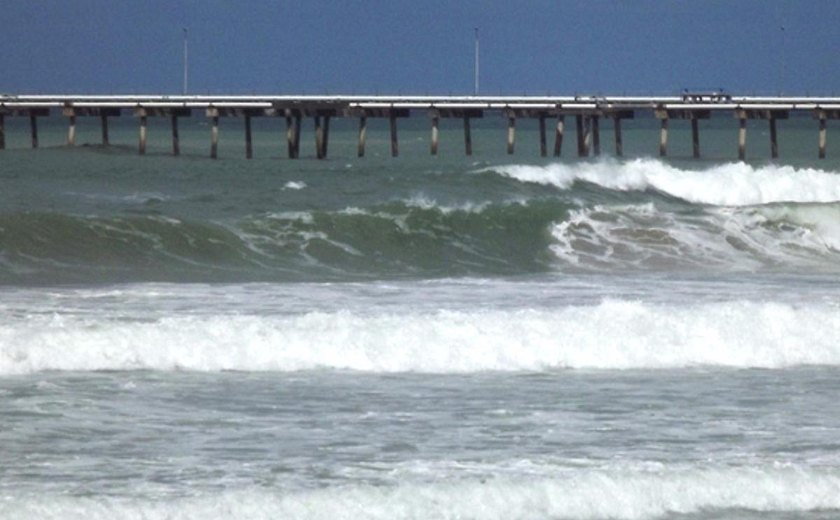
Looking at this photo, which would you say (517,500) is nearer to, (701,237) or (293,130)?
(701,237)

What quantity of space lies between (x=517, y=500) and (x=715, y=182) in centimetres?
2818

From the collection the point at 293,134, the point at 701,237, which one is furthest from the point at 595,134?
the point at 701,237

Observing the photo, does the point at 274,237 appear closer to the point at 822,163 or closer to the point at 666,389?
the point at 666,389

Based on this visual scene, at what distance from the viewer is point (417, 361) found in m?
13.3

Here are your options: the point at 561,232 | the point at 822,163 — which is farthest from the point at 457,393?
the point at 822,163

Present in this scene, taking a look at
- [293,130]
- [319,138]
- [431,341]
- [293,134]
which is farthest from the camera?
[293,134]

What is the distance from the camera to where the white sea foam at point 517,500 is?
Answer: 8.31 metres

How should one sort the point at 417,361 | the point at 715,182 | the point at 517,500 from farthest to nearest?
1. the point at 715,182
2. the point at 417,361
3. the point at 517,500

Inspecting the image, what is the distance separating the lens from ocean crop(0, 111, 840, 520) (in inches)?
352

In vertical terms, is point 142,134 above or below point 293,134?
above

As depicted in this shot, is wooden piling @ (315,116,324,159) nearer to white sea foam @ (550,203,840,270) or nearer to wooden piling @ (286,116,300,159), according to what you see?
wooden piling @ (286,116,300,159)

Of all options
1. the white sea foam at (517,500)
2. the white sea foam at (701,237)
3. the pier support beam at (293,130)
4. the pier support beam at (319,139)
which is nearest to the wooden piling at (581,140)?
the pier support beam at (319,139)

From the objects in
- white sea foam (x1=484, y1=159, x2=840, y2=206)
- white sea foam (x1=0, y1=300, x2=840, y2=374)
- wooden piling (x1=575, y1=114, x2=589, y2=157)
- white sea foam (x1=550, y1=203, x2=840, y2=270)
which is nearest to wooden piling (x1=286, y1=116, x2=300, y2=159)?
wooden piling (x1=575, y1=114, x2=589, y2=157)

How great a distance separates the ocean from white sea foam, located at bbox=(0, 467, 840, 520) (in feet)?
0.06
